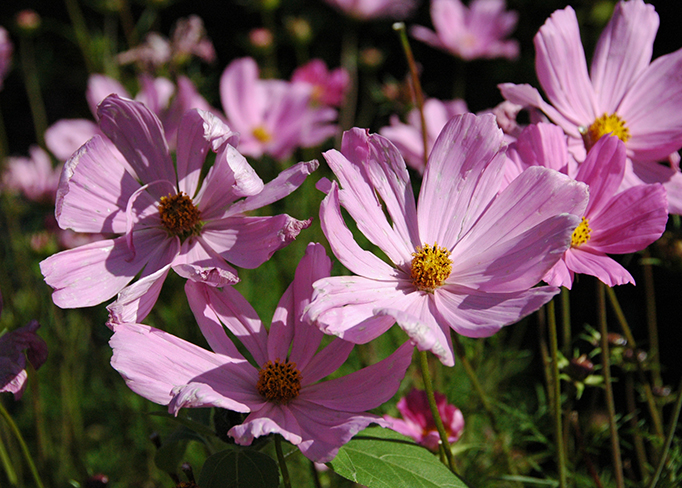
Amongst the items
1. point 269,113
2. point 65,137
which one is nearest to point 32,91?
point 65,137

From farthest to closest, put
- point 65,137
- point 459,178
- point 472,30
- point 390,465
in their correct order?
point 472,30 < point 65,137 < point 459,178 < point 390,465

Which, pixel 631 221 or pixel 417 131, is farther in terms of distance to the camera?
pixel 417 131

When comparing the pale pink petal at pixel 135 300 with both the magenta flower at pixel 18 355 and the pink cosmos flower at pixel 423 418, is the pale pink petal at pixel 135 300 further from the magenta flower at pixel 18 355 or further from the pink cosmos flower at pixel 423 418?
the pink cosmos flower at pixel 423 418

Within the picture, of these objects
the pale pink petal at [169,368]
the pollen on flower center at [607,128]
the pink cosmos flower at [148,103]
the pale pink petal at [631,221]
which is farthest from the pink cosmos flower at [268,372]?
the pink cosmos flower at [148,103]

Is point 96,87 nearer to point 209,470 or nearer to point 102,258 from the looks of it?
point 102,258

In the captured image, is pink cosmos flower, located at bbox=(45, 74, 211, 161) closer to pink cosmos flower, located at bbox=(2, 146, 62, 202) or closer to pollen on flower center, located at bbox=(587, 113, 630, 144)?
pink cosmos flower, located at bbox=(2, 146, 62, 202)

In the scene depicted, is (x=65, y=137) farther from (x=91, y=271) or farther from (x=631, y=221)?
(x=631, y=221)

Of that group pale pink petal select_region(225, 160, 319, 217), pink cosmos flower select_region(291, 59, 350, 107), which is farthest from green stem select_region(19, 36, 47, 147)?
pale pink petal select_region(225, 160, 319, 217)

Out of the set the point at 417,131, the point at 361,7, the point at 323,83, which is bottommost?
the point at 417,131
